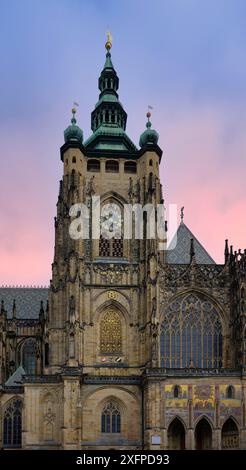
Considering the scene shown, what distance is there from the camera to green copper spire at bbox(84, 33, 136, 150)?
7894 centimetres

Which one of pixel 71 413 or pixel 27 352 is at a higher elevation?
pixel 27 352

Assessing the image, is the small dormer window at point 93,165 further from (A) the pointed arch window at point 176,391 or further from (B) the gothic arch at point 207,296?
(A) the pointed arch window at point 176,391

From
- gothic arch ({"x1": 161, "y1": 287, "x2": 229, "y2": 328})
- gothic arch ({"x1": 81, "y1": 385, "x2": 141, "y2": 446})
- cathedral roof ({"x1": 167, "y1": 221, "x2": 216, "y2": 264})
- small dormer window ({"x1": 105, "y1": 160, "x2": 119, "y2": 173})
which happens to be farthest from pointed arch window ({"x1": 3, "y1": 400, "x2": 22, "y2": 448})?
small dormer window ({"x1": 105, "y1": 160, "x2": 119, "y2": 173})

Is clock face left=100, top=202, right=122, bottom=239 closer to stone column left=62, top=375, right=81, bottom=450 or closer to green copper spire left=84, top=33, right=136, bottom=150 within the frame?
green copper spire left=84, top=33, right=136, bottom=150

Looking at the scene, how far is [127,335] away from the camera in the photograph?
71438 millimetres

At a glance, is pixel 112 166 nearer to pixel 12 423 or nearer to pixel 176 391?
pixel 176 391

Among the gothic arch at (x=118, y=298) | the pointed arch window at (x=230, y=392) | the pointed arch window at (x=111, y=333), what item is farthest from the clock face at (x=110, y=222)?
the pointed arch window at (x=230, y=392)

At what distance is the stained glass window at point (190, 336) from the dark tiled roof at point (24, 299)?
83.2 feet

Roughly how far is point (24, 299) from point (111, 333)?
2566cm

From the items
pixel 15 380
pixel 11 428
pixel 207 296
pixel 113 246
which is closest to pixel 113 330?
pixel 113 246

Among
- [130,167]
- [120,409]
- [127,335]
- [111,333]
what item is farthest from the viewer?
[130,167]

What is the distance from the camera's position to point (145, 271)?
236 ft

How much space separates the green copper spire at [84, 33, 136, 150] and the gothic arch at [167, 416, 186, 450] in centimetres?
2816
